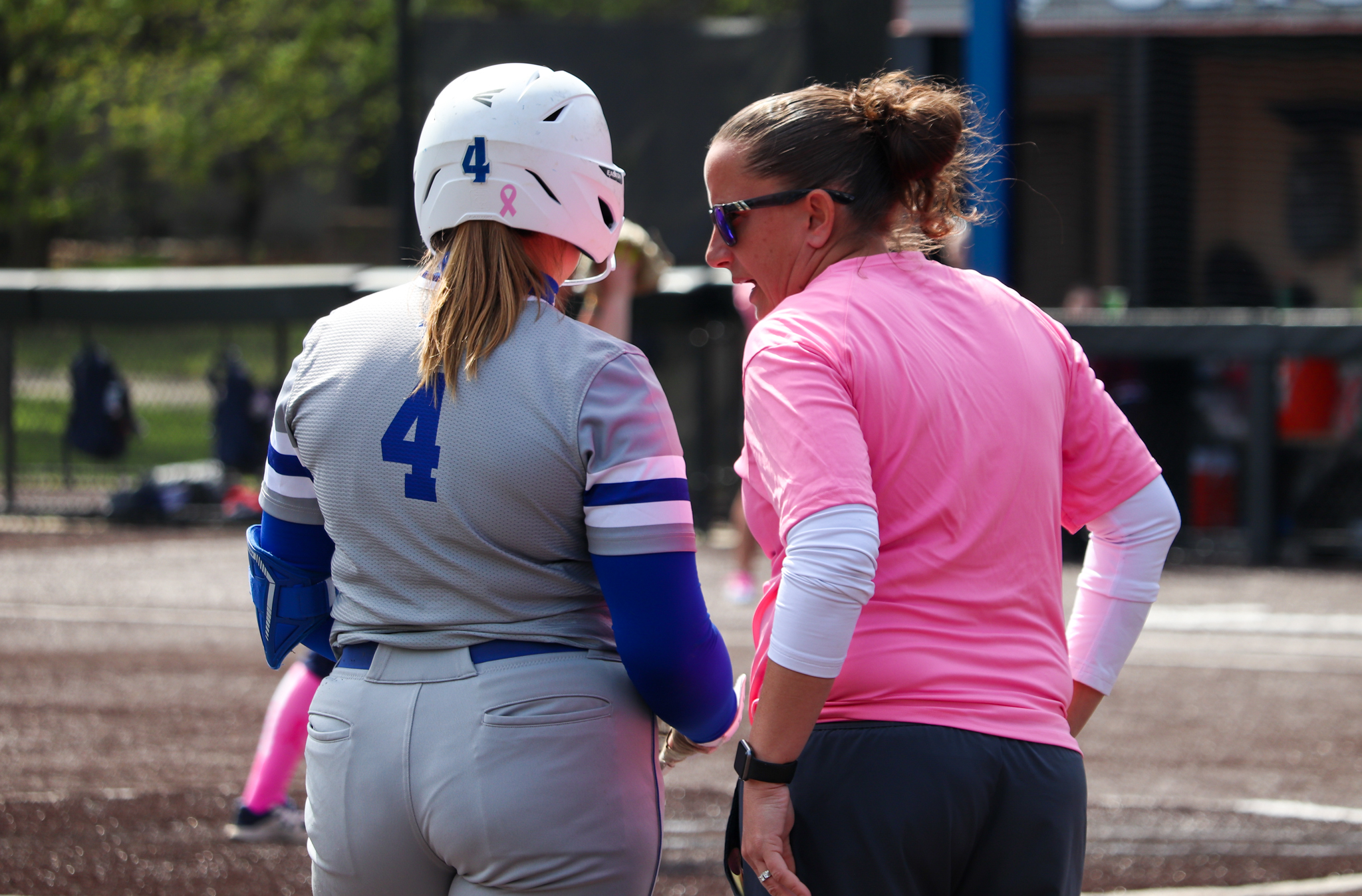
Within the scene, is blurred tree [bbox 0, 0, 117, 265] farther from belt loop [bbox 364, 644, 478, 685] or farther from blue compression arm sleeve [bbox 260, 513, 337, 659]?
belt loop [bbox 364, 644, 478, 685]

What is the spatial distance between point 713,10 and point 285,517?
1056 inches

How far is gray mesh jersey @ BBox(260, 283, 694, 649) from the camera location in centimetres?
184

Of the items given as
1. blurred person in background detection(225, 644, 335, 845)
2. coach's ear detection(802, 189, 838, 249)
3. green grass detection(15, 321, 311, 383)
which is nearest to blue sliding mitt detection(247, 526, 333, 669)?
coach's ear detection(802, 189, 838, 249)

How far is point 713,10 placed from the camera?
27.5 m

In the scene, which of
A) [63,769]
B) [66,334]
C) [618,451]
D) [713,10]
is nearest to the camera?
[618,451]

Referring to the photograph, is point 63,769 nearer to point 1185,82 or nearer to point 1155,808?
point 1155,808

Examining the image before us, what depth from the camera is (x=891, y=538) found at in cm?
196

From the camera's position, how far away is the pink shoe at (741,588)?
8547mm

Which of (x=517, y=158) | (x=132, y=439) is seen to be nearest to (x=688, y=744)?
(x=517, y=158)

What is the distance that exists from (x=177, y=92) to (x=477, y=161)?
23.3 m

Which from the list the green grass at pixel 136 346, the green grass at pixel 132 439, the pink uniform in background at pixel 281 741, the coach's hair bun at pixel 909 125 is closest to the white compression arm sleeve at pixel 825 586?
the coach's hair bun at pixel 909 125

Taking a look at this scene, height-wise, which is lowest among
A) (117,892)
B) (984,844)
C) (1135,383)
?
(1135,383)

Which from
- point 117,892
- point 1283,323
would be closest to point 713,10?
point 1283,323

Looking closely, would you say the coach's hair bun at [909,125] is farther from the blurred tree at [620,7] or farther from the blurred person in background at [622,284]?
the blurred tree at [620,7]
